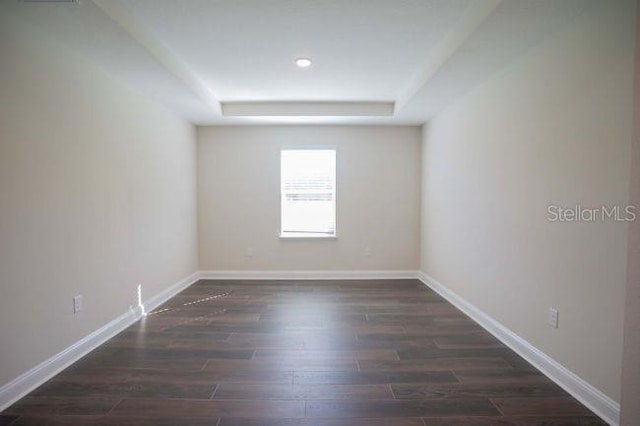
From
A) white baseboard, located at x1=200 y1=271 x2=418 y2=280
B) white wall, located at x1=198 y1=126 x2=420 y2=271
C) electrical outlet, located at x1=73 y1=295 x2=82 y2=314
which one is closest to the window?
white wall, located at x1=198 y1=126 x2=420 y2=271

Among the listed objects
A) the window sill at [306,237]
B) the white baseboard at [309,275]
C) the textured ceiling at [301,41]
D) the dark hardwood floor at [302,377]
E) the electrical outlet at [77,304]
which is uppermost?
the textured ceiling at [301,41]

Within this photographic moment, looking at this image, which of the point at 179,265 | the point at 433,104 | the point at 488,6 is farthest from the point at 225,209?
the point at 488,6

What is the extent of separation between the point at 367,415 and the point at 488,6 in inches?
99.7

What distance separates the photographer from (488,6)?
→ 2.01 m

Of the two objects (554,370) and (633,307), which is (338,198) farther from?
(633,307)

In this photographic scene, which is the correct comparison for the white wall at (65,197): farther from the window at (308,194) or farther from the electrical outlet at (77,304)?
the window at (308,194)

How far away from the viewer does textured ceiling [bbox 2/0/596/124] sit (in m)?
2.09

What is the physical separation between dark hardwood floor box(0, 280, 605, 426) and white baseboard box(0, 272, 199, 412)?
61mm

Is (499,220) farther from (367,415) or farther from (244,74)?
(244,74)

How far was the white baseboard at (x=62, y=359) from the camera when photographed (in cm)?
193

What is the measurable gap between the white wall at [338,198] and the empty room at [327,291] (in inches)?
28.0

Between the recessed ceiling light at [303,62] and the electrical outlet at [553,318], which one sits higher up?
the recessed ceiling light at [303,62]

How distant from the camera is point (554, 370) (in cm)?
220

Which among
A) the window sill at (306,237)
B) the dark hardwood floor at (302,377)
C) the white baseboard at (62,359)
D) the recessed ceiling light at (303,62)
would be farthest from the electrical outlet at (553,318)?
the white baseboard at (62,359)
